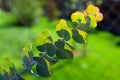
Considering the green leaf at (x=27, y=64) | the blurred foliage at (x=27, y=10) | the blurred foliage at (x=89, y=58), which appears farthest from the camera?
the blurred foliage at (x=27, y=10)

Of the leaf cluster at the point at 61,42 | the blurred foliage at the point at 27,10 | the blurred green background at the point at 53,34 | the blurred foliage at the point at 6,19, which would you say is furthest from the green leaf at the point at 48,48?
the blurred foliage at the point at 27,10

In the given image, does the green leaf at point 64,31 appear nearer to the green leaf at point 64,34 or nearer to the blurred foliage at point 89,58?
the green leaf at point 64,34

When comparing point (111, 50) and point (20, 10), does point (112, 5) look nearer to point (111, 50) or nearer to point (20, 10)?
point (111, 50)

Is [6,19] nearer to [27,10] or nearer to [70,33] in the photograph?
[27,10]

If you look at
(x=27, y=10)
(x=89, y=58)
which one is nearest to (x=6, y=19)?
(x=27, y=10)

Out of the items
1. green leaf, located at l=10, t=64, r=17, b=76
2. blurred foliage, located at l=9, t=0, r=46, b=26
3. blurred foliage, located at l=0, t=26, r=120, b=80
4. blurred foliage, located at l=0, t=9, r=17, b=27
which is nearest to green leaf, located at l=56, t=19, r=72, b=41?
green leaf, located at l=10, t=64, r=17, b=76

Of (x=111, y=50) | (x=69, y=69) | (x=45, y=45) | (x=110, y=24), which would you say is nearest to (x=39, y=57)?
(x=45, y=45)

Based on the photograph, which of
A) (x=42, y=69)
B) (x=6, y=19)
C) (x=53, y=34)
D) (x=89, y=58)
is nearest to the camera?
(x=42, y=69)
